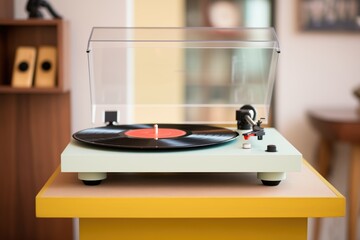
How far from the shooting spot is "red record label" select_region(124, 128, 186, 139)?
1.56 meters

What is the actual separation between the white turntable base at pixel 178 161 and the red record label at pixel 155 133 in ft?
0.56

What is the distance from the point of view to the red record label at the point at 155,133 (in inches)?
61.5

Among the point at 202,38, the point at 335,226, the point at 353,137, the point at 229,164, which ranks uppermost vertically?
the point at 202,38

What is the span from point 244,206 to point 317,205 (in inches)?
6.3

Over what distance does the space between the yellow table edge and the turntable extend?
75mm

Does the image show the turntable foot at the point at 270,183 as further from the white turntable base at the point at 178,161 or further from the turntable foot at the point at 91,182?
the turntable foot at the point at 91,182

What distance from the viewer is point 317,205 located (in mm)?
1326

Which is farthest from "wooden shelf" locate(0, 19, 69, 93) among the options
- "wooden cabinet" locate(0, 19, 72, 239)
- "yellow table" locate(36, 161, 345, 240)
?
"yellow table" locate(36, 161, 345, 240)

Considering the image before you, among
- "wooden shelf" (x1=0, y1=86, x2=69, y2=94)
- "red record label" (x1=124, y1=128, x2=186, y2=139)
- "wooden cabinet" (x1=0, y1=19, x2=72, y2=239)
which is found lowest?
"wooden cabinet" (x1=0, y1=19, x2=72, y2=239)

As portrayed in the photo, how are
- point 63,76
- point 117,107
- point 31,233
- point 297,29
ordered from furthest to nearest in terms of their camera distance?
1. point 297,29
2. point 31,233
3. point 63,76
4. point 117,107

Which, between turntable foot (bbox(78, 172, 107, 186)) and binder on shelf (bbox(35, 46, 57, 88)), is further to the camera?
binder on shelf (bbox(35, 46, 57, 88))

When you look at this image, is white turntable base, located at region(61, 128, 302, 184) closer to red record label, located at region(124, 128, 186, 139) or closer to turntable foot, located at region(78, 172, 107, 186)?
turntable foot, located at region(78, 172, 107, 186)

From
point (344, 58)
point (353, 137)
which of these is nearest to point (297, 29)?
point (344, 58)

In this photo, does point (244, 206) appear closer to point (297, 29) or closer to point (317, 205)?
point (317, 205)
